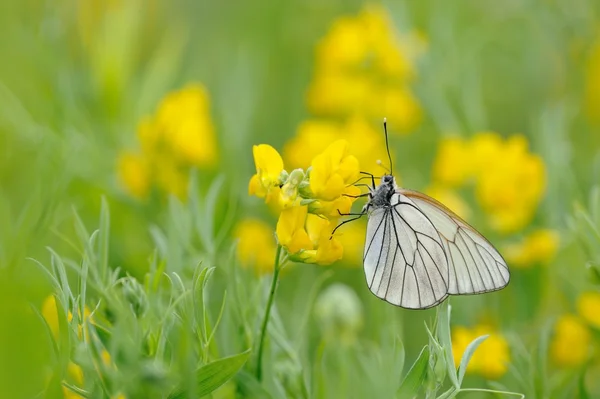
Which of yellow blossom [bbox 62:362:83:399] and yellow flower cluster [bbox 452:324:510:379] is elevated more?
yellow flower cluster [bbox 452:324:510:379]

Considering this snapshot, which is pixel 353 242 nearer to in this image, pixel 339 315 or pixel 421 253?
pixel 339 315

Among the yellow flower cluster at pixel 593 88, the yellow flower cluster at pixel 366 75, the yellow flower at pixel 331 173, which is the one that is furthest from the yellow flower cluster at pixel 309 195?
the yellow flower cluster at pixel 593 88

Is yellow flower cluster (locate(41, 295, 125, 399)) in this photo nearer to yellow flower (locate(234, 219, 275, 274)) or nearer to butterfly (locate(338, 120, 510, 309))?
butterfly (locate(338, 120, 510, 309))

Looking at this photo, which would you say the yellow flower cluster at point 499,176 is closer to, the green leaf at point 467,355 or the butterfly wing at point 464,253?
the butterfly wing at point 464,253

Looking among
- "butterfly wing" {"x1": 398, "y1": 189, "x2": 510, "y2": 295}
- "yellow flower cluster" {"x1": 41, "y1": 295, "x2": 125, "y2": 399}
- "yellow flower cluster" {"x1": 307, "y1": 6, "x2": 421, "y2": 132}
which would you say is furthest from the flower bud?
"yellow flower cluster" {"x1": 307, "y1": 6, "x2": 421, "y2": 132}

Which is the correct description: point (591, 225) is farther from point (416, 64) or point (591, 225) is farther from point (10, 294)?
point (416, 64)

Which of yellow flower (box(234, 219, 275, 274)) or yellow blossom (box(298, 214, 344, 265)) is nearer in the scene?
yellow blossom (box(298, 214, 344, 265))
